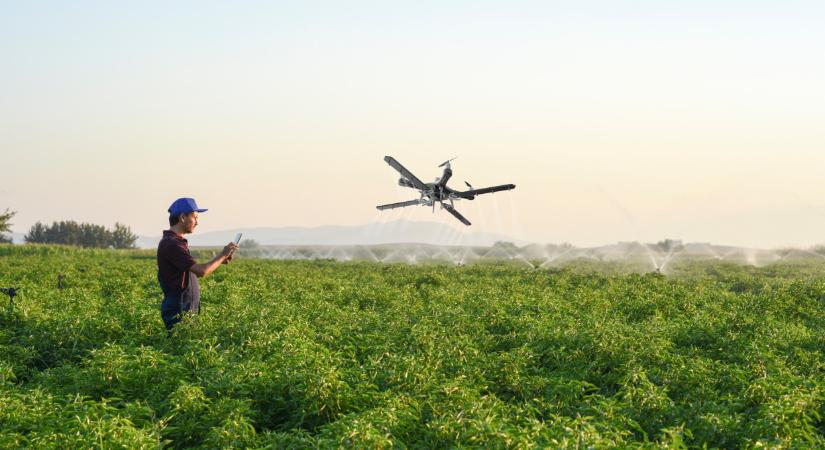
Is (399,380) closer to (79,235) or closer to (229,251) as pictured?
(229,251)

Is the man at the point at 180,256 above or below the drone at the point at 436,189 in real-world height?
below

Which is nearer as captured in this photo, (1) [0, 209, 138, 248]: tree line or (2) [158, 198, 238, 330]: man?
(2) [158, 198, 238, 330]: man

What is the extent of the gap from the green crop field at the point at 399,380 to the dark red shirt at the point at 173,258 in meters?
1.03

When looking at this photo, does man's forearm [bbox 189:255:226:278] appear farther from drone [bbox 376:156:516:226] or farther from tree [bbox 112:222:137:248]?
tree [bbox 112:222:137:248]

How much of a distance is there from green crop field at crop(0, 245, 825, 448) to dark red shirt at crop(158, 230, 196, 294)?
103 centimetres

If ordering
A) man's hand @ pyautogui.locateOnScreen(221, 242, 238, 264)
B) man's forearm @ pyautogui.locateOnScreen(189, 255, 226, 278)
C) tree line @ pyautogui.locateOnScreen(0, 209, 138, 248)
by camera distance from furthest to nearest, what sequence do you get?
tree line @ pyautogui.locateOnScreen(0, 209, 138, 248)
man's hand @ pyautogui.locateOnScreen(221, 242, 238, 264)
man's forearm @ pyautogui.locateOnScreen(189, 255, 226, 278)

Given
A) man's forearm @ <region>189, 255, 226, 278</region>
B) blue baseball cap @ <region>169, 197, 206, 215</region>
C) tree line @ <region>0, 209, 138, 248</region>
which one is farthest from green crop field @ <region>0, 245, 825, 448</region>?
tree line @ <region>0, 209, 138, 248</region>

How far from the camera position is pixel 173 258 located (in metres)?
9.88

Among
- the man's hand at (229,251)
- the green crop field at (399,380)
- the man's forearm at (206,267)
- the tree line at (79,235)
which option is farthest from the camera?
the tree line at (79,235)

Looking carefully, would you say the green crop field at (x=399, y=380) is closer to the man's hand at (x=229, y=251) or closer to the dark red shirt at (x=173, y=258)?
the dark red shirt at (x=173, y=258)

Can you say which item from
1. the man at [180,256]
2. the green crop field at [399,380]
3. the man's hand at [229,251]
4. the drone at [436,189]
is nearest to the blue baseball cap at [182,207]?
the man at [180,256]

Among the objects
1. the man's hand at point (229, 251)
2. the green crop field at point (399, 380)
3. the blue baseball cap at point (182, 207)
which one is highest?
the blue baseball cap at point (182, 207)

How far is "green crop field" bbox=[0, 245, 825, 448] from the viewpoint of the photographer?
22.0 feet

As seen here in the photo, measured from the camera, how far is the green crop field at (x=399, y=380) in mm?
6707
